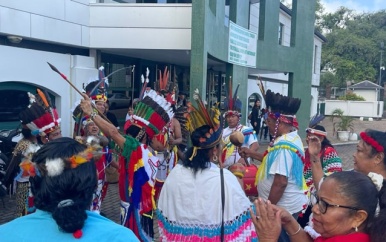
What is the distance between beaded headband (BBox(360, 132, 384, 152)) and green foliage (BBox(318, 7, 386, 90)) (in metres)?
48.4

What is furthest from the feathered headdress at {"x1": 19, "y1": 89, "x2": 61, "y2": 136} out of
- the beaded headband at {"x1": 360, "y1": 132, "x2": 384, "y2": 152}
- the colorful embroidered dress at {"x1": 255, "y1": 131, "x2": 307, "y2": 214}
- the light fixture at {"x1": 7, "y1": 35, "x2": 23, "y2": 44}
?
the light fixture at {"x1": 7, "y1": 35, "x2": 23, "y2": 44}

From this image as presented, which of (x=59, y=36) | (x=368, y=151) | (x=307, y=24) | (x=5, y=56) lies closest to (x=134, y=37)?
(x=59, y=36)

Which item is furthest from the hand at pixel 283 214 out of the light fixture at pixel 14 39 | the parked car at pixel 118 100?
the parked car at pixel 118 100

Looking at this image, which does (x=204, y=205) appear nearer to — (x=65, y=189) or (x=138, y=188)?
(x=138, y=188)

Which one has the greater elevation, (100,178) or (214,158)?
(214,158)

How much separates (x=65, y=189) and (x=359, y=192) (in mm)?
1496

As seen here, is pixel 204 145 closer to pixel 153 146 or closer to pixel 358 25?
pixel 153 146

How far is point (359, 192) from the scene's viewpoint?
2121mm

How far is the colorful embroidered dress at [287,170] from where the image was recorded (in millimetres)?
3660

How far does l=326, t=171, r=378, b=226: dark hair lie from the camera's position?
211 centimetres

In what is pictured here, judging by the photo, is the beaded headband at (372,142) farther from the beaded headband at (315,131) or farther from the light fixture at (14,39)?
the light fixture at (14,39)

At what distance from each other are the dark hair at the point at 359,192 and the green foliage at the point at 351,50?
4952cm

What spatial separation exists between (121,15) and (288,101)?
7217 mm

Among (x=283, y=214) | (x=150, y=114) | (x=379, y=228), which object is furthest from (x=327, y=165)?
(x=379, y=228)
